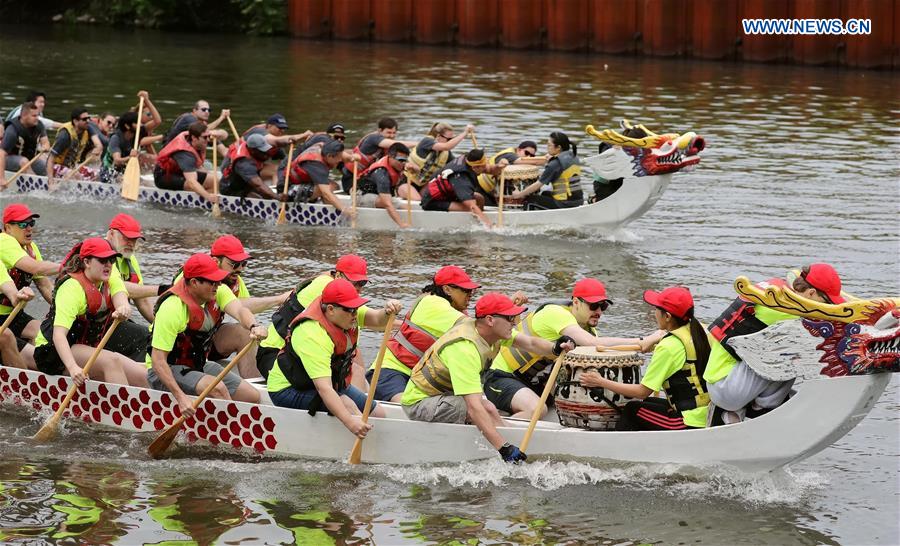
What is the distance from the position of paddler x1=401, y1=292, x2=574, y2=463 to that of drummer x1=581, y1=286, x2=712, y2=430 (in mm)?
670

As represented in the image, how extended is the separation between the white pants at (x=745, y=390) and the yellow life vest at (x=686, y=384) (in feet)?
0.59

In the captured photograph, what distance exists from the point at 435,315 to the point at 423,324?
0.16m

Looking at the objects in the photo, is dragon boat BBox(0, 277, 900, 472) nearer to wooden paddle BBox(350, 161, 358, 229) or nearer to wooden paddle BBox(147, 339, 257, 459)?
wooden paddle BBox(147, 339, 257, 459)

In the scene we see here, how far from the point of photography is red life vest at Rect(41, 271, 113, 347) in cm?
1199

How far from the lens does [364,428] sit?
35.9 feet

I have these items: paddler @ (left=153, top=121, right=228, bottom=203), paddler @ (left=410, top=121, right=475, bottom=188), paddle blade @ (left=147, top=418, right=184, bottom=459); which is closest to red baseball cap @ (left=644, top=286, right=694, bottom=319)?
paddle blade @ (left=147, top=418, right=184, bottom=459)

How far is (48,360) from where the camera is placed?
12219 mm

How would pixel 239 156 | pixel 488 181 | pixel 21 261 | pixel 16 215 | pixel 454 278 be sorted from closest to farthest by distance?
pixel 454 278
pixel 21 261
pixel 16 215
pixel 488 181
pixel 239 156

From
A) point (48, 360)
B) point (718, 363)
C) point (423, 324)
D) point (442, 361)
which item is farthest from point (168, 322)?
point (718, 363)

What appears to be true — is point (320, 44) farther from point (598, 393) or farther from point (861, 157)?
point (598, 393)

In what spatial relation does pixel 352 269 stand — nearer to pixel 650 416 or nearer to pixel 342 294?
pixel 342 294

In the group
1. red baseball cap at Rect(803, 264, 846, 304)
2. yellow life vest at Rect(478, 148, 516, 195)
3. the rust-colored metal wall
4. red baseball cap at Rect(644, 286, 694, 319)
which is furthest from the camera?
the rust-colored metal wall

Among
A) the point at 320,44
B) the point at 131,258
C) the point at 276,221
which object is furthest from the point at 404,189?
the point at 320,44

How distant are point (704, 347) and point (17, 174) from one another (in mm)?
15422
